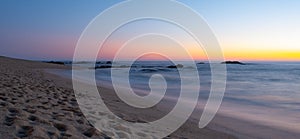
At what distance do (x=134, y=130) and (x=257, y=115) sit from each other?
5.60 metres

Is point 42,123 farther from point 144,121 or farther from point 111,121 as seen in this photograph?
point 144,121

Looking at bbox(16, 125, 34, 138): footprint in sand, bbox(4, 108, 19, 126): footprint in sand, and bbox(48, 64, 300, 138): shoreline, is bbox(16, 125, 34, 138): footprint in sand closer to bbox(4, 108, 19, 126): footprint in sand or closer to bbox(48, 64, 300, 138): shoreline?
bbox(4, 108, 19, 126): footprint in sand

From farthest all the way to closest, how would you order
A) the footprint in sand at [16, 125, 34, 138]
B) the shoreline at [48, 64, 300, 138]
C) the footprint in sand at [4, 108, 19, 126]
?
the shoreline at [48, 64, 300, 138] < the footprint in sand at [4, 108, 19, 126] < the footprint in sand at [16, 125, 34, 138]

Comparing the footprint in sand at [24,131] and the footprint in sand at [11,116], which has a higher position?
the footprint in sand at [11,116]

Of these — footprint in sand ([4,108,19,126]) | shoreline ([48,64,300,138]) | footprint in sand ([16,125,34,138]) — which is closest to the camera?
footprint in sand ([16,125,34,138])

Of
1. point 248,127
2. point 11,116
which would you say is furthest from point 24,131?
point 248,127

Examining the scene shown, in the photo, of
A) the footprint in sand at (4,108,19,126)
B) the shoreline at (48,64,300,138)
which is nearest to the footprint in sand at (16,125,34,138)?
the footprint in sand at (4,108,19,126)

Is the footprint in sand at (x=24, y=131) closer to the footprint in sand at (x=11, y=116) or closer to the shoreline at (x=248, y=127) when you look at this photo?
the footprint in sand at (x=11, y=116)

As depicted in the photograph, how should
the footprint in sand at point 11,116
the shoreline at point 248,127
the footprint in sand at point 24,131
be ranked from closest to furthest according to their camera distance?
the footprint in sand at point 24,131, the footprint in sand at point 11,116, the shoreline at point 248,127

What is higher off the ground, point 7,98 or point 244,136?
point 7,98

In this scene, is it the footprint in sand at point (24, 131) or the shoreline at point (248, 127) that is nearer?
the footprint in sand at point (24, 131)

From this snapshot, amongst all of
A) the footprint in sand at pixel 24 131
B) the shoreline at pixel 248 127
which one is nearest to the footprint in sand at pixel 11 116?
the footprint in sand at pixel 24 131

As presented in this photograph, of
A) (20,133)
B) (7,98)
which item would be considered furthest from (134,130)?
(7,98)

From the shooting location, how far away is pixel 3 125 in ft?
14.4
